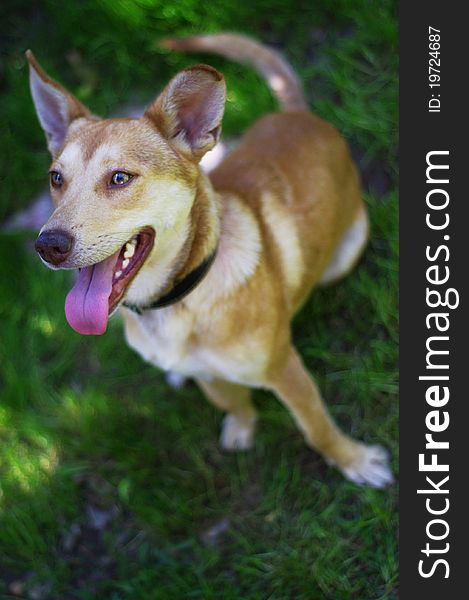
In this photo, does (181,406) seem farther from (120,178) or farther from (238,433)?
(120,178)

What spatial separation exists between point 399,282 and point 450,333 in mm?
435

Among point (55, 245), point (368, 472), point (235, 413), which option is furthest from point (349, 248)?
point (55, 245)

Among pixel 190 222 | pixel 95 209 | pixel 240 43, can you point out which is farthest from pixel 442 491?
pixel 240 43

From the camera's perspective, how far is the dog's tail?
3732 mm

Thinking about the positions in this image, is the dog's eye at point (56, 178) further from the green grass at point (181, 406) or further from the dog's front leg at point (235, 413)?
the green grass at point (181, 406)

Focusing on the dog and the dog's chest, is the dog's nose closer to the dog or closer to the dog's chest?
the dog

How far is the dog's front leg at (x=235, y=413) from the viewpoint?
3326mm

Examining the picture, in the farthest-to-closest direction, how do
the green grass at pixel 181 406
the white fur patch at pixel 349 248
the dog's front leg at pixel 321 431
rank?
the white fur patch at pixel 349 248, the green grass at pixel 181 406, the dog's front leg at pixel 321 431

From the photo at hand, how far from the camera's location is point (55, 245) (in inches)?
85.6

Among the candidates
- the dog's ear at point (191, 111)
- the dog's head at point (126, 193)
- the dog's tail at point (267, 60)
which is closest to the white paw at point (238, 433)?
the dog's head at point (126, 193)

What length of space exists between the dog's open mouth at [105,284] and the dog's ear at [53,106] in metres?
0.67

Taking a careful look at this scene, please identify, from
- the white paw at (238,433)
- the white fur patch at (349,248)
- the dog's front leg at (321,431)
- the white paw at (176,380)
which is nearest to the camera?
the dog's front leg at (321,431)

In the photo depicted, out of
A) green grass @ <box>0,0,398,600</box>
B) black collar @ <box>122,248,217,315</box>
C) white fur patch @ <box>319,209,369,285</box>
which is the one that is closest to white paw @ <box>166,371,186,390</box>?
Result: green grass @ <box>0,0,398,600</box>

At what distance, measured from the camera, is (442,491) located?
9.77 ft
